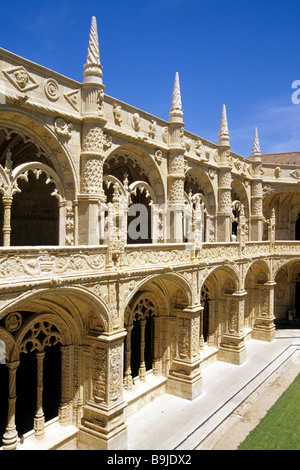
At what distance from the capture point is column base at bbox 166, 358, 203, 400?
47.1ft

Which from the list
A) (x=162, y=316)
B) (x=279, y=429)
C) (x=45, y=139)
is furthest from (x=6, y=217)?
(x=279, y=429)

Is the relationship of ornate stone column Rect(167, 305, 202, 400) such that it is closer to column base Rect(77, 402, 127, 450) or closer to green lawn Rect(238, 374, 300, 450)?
green lawn Rect(238, 374, 300, 450)

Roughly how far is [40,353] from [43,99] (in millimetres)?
7651

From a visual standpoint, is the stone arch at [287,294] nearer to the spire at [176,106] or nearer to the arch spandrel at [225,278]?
the arch spandrel at [225,278]

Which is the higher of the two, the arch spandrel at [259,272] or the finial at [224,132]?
the finial at [224,132]

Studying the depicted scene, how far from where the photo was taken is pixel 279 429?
41.1 feet

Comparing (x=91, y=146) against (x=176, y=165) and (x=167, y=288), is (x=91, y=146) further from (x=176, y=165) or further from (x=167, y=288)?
(x=167, y=288)

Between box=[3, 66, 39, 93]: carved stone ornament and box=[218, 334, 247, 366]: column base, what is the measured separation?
14169mm

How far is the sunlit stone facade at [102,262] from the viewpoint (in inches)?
395

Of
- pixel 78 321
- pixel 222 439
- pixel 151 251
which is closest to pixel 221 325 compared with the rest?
pixel 222 439

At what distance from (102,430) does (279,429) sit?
19.9 ft

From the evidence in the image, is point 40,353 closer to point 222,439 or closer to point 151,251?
point 151,251

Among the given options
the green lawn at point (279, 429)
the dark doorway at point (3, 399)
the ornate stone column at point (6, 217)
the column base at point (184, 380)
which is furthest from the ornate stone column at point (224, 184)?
the dark doorway at point (3, 399)

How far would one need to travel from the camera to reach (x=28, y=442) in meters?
10.0
